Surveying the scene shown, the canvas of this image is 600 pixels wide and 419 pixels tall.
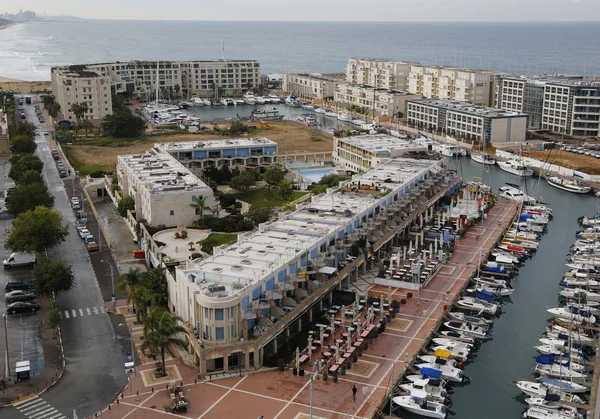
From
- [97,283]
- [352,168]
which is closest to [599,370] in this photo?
[97,283]

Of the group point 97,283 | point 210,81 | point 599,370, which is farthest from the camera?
point 210,81

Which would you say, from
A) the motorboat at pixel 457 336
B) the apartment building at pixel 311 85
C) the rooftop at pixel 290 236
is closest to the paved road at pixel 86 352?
the rooftop at pixel 290 236

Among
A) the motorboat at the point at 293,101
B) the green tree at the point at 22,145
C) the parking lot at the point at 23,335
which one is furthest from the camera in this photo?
the motorboat at the point at 293,101

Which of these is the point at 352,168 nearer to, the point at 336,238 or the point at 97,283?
the point at 336,238

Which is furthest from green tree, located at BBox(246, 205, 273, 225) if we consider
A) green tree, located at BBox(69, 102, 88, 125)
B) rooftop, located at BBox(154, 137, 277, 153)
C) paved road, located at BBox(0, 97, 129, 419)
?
green tree, located at BBox(69, 102, 88, 125)

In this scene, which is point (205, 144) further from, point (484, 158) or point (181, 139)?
point (484, 158)

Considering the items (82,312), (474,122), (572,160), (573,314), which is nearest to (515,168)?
(572,160)

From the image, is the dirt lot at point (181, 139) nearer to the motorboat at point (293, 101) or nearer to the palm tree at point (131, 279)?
the motorboat at point (293, 101)
